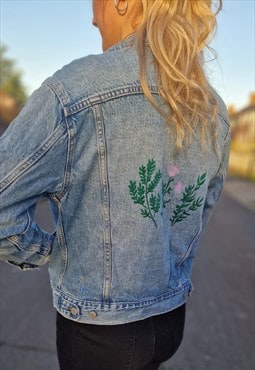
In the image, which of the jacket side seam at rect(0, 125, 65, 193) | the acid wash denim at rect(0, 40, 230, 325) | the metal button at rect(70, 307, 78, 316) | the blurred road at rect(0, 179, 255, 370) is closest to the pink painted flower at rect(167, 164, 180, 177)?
the acid wash denim at rect(0, 40, 230, 325)

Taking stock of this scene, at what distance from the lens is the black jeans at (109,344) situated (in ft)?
3.34

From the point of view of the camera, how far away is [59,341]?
1.08 meters

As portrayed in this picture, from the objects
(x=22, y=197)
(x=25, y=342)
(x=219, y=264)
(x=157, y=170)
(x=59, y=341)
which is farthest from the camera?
(x=219, y=264)

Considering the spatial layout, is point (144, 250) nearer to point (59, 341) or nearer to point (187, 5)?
point (59, 341)

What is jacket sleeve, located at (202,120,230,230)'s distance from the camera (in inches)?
47.4

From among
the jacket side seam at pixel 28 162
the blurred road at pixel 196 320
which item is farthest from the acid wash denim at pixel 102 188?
the blurred road at pixel 196 320

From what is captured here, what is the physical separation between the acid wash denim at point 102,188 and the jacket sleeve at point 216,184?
0.31ft

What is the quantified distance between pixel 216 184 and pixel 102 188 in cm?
47

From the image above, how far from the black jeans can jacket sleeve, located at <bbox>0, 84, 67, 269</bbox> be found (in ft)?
1.10

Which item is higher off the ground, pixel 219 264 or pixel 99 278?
pixel 99 278

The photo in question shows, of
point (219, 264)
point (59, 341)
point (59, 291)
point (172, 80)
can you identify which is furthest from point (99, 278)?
point (219, 264)

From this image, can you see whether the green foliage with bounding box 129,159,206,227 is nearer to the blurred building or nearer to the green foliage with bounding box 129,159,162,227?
the green foliage with bounding box 129,159,162,227

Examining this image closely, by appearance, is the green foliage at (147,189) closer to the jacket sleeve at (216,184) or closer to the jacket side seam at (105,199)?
the jacket side seam at (105,199)

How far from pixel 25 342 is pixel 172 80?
7.41 feet
